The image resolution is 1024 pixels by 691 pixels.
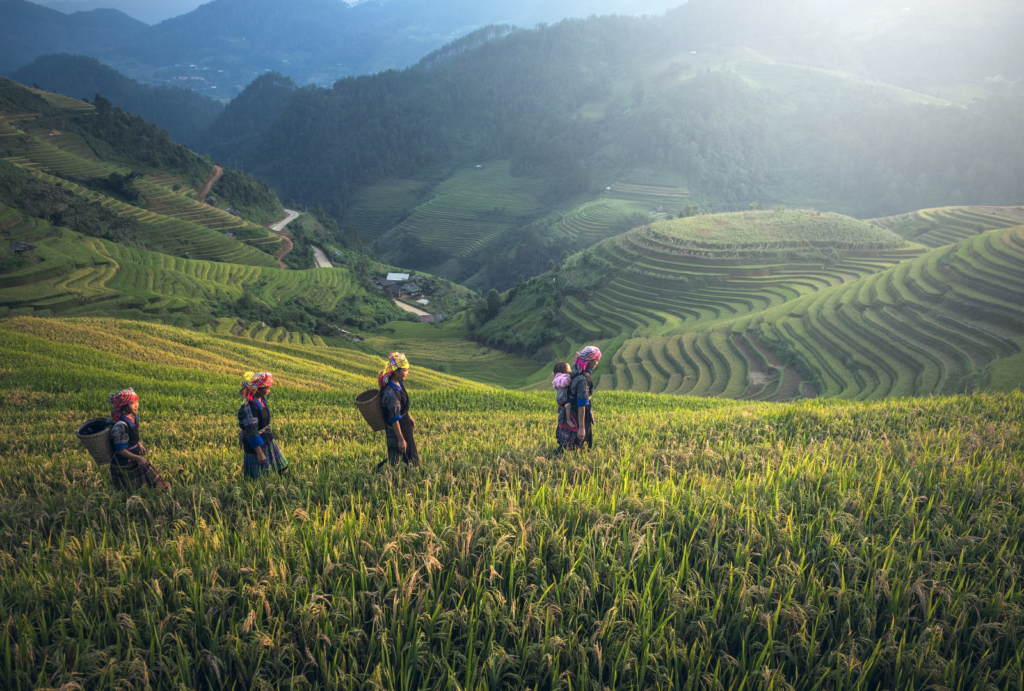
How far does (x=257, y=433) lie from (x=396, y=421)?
164 centimetres

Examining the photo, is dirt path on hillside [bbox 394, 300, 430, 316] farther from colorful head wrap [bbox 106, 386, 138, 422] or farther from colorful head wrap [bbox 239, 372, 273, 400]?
colorful head wrap [bbox 106, 386, 138, 422]

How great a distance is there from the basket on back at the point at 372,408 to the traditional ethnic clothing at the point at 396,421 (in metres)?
0.07

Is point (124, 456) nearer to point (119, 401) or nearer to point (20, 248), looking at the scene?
point (119, 401)

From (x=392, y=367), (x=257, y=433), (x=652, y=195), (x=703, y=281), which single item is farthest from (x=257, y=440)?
(x=652, y=195)

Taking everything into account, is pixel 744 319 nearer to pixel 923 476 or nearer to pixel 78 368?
pixel 923 476

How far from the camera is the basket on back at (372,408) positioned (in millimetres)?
5375

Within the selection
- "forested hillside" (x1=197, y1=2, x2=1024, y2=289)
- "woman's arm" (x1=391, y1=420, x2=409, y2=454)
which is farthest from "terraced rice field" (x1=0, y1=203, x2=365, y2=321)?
"forested hillside" (x1=197, y1=2, x2=1024, y2=289)

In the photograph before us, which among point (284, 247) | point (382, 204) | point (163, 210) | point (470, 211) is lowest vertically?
point (284, 247)

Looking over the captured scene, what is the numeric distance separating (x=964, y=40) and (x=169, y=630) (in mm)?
266357

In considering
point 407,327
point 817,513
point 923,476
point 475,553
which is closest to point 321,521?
point 475,553

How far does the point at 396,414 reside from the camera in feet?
18.4

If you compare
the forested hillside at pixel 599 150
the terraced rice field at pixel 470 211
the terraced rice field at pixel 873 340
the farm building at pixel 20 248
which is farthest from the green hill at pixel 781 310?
the terraced rice field at pixel 470 211

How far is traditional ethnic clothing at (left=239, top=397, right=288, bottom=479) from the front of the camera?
18.7 ft

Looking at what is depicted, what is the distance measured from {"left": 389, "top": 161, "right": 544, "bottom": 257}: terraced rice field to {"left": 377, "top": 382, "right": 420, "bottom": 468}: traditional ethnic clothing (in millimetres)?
112390
